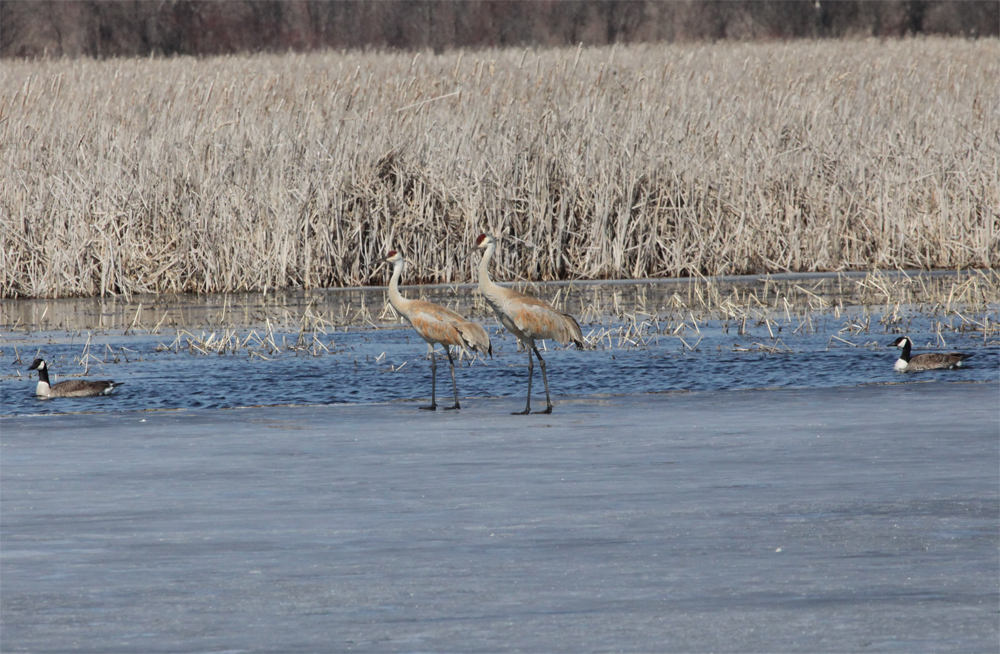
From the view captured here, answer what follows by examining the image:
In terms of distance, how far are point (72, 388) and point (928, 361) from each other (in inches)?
216

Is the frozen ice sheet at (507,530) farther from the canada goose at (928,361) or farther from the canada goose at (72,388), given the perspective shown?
the canada goose at (928,361)

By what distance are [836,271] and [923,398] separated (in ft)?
25.5

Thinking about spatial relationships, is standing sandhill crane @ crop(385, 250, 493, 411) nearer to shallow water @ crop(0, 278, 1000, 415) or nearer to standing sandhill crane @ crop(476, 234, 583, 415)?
standing sandhill crane @ crop(476, 234, 583, 415)

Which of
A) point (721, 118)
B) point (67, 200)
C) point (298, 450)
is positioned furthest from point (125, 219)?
point (298, 450)

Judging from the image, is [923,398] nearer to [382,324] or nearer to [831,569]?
[831,569]

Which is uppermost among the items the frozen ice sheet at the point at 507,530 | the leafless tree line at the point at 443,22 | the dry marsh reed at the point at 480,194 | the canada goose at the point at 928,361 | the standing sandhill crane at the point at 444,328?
the leafless tree line at the point at 443,22

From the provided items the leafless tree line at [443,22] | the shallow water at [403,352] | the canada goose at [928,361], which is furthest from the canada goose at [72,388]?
the leafless tree line at [443,22]

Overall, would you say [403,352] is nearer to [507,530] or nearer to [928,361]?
[928,361]

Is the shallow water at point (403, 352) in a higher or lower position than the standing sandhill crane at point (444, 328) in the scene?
lower

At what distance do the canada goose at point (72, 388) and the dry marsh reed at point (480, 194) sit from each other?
19.0 ft

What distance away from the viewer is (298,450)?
7492 mm

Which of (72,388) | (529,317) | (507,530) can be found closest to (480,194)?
(529,317)

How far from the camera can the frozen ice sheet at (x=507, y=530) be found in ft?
14.3

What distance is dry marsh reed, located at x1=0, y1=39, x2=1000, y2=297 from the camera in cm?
1566
